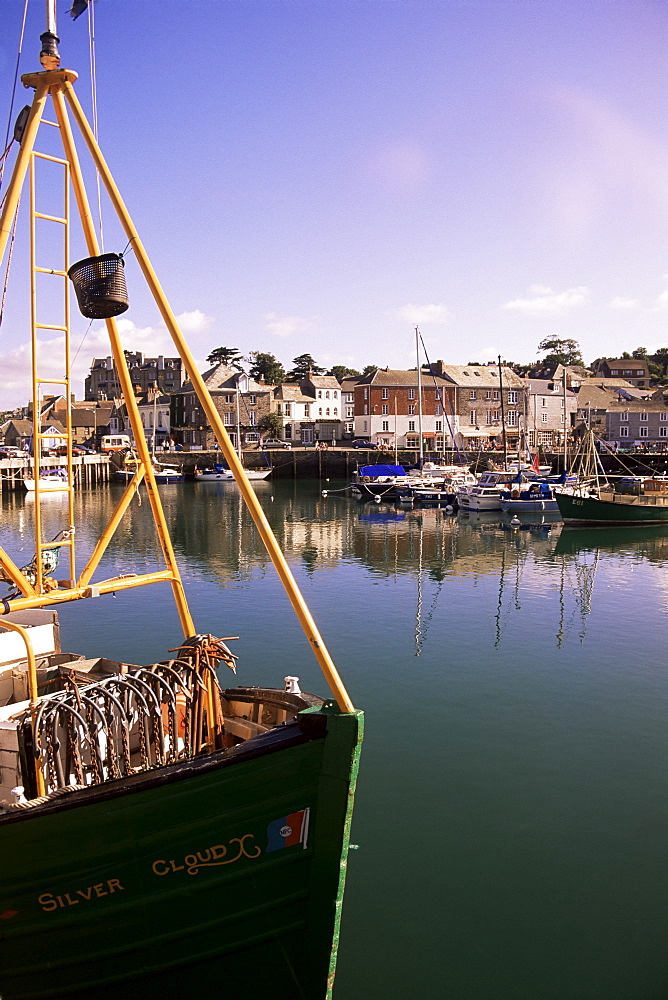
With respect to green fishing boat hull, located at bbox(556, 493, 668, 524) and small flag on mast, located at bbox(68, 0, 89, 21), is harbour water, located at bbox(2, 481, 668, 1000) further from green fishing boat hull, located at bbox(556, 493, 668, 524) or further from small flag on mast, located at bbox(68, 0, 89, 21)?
green fishing boat hull, located at bbox(556, 493, 668, 524)

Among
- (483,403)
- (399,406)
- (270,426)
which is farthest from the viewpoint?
(270,426)

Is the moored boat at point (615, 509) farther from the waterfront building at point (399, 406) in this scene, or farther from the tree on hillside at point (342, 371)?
the tree on hillside at point (342, 371)

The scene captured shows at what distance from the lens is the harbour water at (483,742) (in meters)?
8.46

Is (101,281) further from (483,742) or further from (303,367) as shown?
(303,367)

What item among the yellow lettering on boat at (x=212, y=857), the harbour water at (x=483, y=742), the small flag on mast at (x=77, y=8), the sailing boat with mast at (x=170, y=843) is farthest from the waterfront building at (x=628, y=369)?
the yellow lettering on boat at (x=212, y=857)

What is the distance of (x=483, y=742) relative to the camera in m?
14.1

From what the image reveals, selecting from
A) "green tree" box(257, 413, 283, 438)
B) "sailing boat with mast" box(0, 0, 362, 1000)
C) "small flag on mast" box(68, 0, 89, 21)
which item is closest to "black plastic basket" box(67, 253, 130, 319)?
"sailing boat with mast" box(0, 0, 362, 1000)

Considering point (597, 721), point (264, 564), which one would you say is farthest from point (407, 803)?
point (264, 564)

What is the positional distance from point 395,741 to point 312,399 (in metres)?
101

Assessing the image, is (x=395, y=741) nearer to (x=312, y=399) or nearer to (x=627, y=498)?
(x=627, y=498)

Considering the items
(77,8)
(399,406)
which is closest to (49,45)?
(77,8)

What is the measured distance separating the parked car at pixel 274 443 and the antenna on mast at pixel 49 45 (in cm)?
9381

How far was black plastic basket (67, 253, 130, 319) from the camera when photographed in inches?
326

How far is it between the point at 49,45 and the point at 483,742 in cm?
1291
